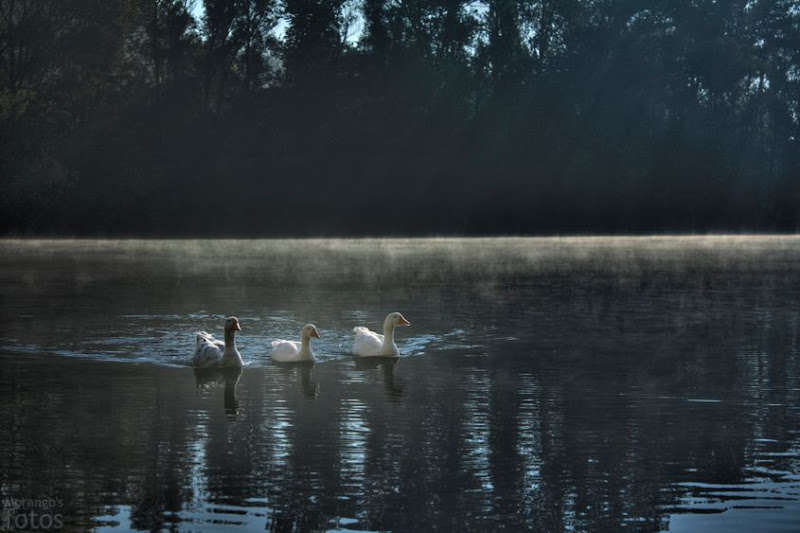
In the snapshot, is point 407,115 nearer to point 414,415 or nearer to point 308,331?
point 308,331

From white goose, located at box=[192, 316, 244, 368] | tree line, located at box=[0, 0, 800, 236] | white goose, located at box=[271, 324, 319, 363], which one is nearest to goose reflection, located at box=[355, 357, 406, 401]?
white goose, located at box=[271, 324, 319, 363]

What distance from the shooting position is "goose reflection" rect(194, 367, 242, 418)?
39.1 ft

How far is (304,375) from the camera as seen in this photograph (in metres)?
14.3

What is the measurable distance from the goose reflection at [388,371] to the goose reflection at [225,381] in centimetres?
162

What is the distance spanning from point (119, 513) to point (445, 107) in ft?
194

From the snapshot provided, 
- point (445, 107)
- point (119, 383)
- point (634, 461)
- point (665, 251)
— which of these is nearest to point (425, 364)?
point (119, 383)

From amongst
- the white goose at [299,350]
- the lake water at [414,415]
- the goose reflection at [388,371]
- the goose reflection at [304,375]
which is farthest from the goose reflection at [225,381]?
the goose reflection at [388,371]

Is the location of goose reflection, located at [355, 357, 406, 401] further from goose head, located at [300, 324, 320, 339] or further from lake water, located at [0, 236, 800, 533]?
goose head, located at [300, 324, 320, 339]

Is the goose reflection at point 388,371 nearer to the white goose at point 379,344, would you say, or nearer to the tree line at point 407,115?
the white goose at point 379,344

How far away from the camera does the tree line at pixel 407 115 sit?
182ft

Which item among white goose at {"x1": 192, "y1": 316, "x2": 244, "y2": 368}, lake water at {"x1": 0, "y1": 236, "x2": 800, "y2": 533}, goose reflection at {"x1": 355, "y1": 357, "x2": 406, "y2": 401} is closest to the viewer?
lake water at {"x1": 0, "y1": 236, "x2": 800, "y2": 533}

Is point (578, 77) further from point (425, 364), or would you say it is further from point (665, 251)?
point (425, 364)

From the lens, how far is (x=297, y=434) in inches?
402

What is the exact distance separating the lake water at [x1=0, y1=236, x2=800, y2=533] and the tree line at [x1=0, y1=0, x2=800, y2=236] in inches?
1215
